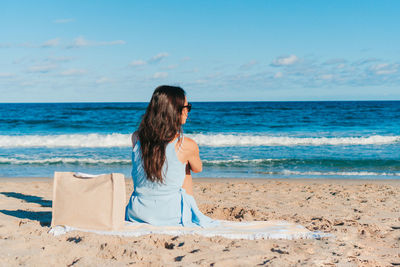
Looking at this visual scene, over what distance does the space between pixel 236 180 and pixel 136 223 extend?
15.1ft

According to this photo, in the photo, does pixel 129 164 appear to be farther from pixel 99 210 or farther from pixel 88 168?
pixel 99 210

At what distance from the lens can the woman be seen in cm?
314

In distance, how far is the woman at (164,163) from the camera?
10.3 ft

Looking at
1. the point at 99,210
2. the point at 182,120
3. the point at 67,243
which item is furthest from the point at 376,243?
the point at 67,243

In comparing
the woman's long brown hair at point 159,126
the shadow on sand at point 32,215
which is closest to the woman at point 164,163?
the woman's long brown hair at point 159,126

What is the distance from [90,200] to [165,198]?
0.65 m

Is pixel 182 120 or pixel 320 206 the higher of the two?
pixel 182 120

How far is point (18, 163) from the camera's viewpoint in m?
10.2

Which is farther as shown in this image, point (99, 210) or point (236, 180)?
point (236, 180)

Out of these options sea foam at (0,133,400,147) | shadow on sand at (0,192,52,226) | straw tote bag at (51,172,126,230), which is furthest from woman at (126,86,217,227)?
sea foam at (0,133,400,147)

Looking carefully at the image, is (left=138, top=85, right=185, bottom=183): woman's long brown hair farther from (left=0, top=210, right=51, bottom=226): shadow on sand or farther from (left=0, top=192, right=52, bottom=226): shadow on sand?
(left=0, top=210, right=51, bottom=226): shadow on sand

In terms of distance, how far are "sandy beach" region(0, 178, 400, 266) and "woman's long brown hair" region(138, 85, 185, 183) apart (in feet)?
2.07

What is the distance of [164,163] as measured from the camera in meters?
3.23

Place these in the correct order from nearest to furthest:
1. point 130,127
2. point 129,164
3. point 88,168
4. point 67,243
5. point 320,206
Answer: point 67,243 → point 320,206 → point 88,168 → point 129,164 → point 130,127
